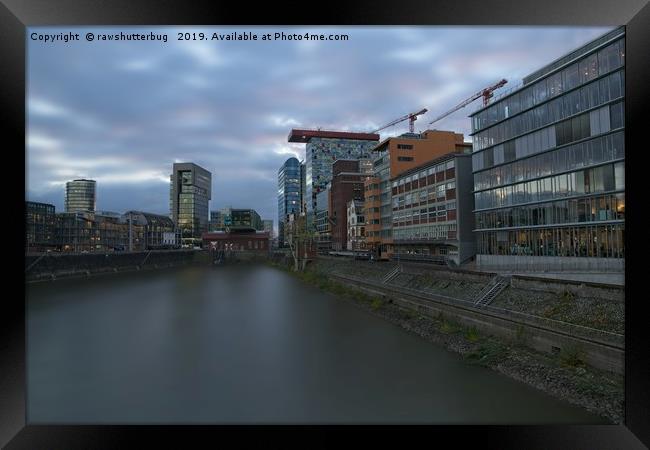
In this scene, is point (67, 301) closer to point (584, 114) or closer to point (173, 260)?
point (584, 114)

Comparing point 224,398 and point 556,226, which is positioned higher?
point 556,226

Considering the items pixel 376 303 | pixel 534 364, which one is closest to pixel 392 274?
pixel 376 303

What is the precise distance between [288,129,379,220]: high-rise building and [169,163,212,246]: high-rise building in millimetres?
41675

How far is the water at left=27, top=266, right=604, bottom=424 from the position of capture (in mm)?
9703

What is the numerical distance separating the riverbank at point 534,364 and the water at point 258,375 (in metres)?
0.41

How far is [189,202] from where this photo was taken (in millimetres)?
133375

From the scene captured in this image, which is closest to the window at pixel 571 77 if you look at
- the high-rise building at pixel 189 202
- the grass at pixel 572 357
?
the grass at pixel 572 357

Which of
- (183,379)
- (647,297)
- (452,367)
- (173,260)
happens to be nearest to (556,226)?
(452,367)

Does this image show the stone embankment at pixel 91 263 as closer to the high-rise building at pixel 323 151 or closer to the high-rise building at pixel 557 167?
the high-rise building at pixel 557 167

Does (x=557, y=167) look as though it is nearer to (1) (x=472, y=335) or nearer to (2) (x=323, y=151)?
(1) (x=472, y=335)

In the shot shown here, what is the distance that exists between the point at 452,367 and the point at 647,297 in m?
9.43

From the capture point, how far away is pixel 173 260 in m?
81.4

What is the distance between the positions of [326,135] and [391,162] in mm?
82195

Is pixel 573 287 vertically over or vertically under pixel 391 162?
under
